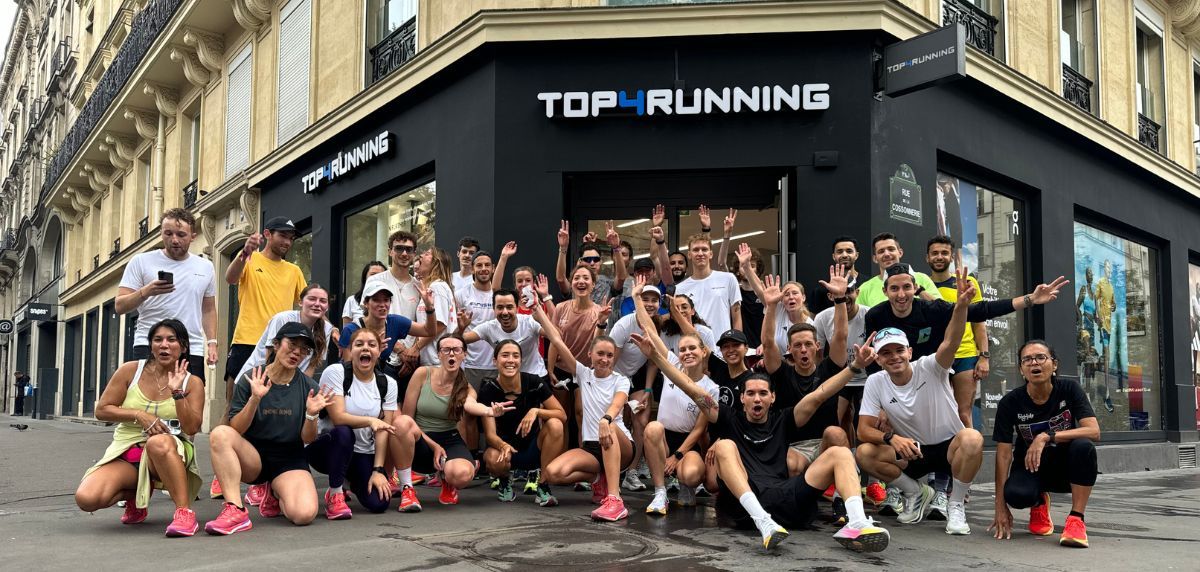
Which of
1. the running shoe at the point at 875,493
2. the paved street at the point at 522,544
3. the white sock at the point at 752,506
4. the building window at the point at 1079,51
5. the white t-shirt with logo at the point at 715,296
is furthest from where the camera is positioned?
the building window at the point at 1079,51

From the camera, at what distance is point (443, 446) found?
6.73 meters

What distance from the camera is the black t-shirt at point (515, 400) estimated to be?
678 cm

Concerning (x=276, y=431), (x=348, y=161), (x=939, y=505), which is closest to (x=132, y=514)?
(x=276, y=431)

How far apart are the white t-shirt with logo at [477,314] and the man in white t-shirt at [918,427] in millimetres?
3050

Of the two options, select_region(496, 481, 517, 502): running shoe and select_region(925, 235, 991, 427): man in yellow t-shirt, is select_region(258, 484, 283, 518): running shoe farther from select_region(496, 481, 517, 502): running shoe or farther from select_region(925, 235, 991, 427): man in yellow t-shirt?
select_region(925, 235, 991, 427): man in yellow t-shirt

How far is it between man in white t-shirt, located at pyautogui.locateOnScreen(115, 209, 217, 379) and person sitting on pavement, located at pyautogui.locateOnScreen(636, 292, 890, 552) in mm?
3216

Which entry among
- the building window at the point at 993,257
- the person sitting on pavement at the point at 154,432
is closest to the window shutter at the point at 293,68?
the person sitting on pavement at the point at 154,432

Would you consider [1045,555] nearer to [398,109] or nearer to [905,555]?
[905,555]

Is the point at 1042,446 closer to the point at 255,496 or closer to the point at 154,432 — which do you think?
the point at 255,496

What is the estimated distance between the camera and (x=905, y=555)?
4953 mm

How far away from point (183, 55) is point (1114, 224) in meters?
16.9

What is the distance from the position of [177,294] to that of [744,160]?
5.66 metres

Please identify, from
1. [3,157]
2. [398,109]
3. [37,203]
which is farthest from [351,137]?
[3,157]

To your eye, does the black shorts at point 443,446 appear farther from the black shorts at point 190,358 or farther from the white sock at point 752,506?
the white sock at point 752,506
